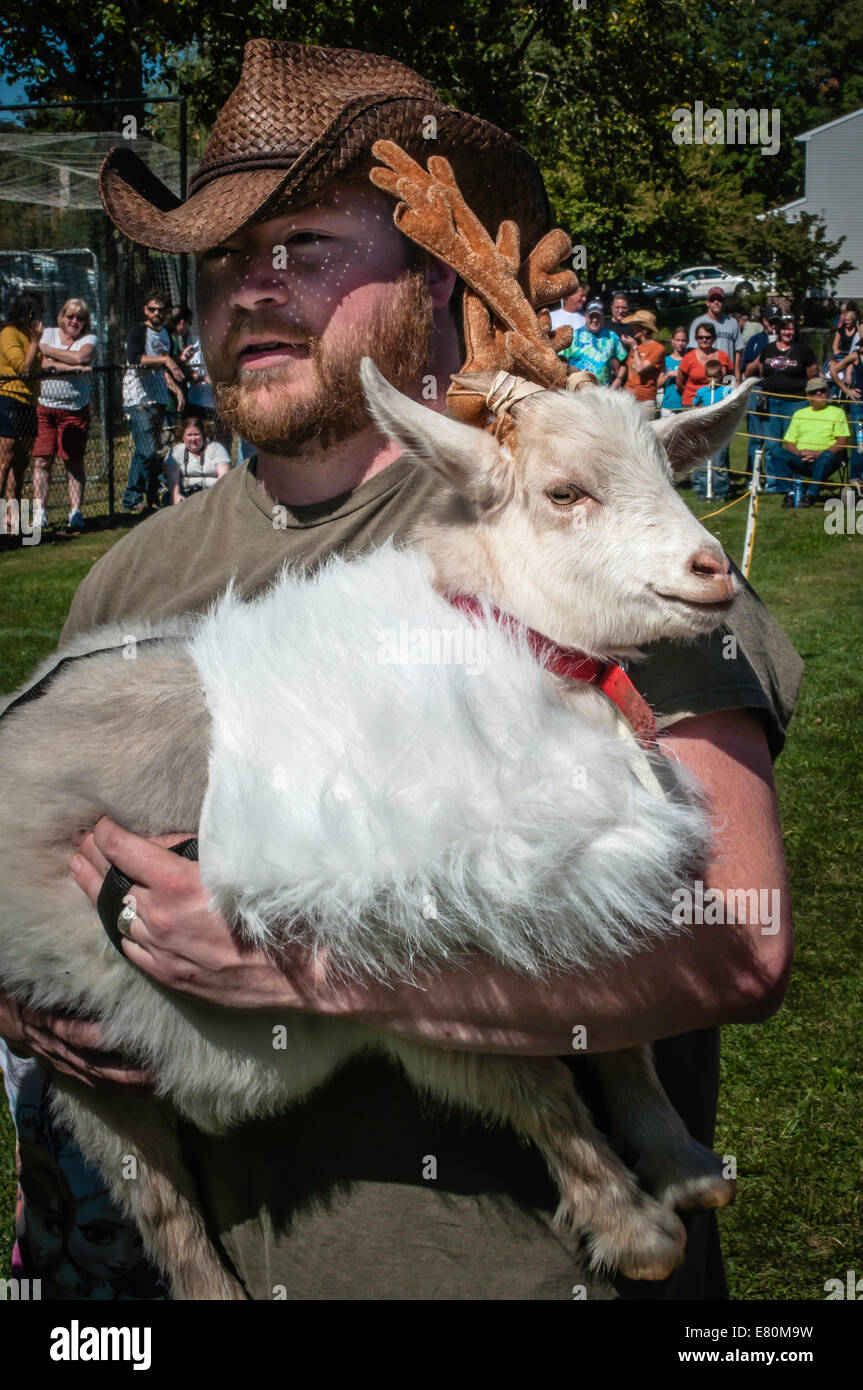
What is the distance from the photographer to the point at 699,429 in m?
2.06

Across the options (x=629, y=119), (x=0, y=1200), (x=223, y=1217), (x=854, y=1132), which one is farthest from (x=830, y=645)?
(x=629, y=119)

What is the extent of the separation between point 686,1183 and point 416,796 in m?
0.89

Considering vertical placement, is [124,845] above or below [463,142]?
below

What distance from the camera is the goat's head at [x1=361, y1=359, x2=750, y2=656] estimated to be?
5.89ft

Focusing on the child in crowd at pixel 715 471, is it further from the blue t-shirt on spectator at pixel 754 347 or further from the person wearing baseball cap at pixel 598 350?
the blue t-shirt on spectator at pixel 754 347

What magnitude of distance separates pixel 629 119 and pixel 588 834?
77.3 ft

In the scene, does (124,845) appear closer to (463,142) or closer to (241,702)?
(241,702)

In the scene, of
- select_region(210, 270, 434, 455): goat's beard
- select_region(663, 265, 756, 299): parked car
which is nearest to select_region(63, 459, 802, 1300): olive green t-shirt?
select_region(210, 270, 434, 455): goat's beard

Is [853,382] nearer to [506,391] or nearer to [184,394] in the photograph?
[184,394]

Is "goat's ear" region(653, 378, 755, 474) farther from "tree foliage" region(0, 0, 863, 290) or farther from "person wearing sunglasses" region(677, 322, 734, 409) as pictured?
"person wearing sunglasses" region(677, 322, 734, 409)

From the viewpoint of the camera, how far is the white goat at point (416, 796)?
1475 mm

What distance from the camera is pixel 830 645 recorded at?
29.8 feet

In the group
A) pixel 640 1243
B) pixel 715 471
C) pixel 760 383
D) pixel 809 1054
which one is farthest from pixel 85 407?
pixel 640 1243

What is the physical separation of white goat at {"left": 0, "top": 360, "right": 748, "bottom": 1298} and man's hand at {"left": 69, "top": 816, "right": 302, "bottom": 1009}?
57 mm
